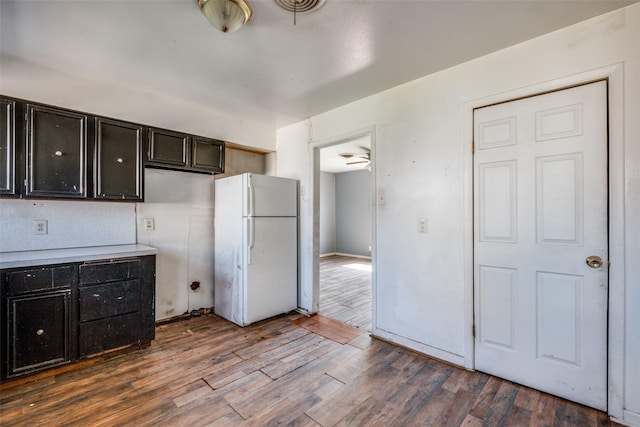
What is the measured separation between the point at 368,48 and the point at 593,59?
1.37 m

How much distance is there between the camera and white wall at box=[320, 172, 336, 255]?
8.14m

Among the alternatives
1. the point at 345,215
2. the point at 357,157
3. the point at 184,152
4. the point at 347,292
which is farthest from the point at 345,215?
the point at 184,152

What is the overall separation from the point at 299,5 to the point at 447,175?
1.61 m

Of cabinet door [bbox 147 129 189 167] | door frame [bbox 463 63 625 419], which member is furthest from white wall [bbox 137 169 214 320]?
door frame [bbox 463 63 625 419]

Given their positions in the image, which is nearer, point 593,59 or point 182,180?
point 593,59

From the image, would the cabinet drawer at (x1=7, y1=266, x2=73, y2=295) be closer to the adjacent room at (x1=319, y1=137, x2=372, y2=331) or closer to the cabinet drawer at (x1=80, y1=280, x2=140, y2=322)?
the cabinet drawer at (x1=80, y1=280, x2=140, y2=322)

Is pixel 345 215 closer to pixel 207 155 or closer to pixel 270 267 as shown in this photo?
pixel 270 267

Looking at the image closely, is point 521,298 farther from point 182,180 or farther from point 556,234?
point 182,180

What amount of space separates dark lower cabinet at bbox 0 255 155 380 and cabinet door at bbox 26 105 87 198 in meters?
0.63

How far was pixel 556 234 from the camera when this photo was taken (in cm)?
189

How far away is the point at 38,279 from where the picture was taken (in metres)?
2.07

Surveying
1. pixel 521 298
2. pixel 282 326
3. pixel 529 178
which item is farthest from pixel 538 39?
pixel 282 326

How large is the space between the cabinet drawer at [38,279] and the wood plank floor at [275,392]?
664 mm

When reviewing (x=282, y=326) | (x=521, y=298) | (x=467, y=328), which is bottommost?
(x=282, y=326)
